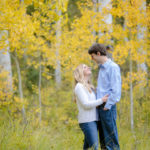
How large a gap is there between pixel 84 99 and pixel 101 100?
22 cm

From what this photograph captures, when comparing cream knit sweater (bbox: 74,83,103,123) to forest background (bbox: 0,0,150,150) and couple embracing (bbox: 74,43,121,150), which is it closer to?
couple embracing (bbox: 74,43,121,150)

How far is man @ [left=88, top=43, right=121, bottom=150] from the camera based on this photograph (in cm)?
263

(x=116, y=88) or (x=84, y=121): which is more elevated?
(x=116, y=88)

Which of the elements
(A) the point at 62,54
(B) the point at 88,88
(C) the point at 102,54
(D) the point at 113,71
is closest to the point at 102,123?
(B) the point at 88,88

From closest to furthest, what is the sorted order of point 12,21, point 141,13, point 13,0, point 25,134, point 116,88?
point 116,88 < point 25,134 < point 12,21 < point 13,0 < point 141,13

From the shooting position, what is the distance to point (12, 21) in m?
3.31

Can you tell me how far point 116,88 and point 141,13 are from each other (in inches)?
116

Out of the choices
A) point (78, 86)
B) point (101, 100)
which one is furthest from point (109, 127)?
point (78, 86)

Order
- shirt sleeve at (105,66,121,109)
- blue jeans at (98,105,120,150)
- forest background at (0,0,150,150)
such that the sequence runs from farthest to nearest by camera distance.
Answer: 1. forest background at (0,0,150,150)
2. blue jeans at (98,105,120,150)
3. shirt sleeve at (105,66,121,109)

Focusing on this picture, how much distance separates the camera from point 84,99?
2.71m


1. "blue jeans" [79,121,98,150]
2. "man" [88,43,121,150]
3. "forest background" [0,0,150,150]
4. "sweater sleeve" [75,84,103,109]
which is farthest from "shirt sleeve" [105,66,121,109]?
"forest background" [0,0,150,150]

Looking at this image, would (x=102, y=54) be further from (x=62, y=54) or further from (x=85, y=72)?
(x=62, y=54)

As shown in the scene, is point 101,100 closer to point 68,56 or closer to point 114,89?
point 114,89

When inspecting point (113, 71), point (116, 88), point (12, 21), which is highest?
point (12, 21)
